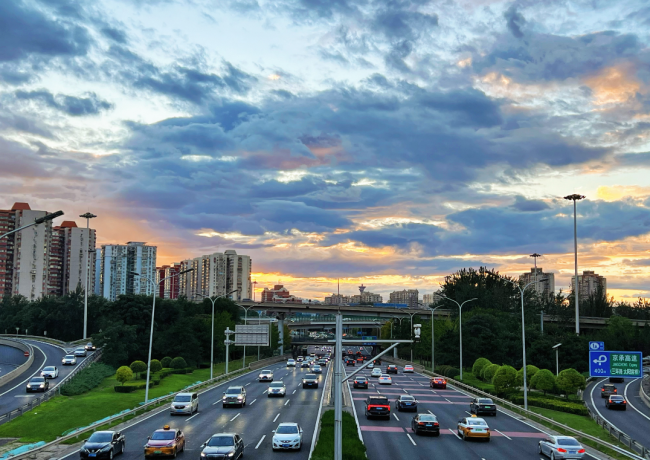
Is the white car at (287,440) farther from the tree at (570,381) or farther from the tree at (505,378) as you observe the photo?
the tree at (570,381)

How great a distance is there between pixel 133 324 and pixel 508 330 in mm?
65074

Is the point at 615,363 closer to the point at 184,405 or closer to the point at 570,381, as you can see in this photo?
the point at 570,381

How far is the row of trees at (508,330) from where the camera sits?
93812 mm

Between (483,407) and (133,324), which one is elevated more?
(133,324)

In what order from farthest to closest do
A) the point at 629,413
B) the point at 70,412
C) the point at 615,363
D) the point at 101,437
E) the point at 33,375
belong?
the point at 33,375 < the point at 629,413 < the point at 70,412 < the point at 615,363 < the point at 101,437

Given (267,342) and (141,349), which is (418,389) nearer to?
(267,342)

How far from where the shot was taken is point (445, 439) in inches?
1478

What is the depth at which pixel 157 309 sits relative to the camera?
10969 centimetres

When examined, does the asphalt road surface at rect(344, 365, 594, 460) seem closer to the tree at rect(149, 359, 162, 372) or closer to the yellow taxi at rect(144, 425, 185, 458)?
the yellow taxi at rect(144, 425, 185, 458)

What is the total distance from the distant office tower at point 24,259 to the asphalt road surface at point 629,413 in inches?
6494

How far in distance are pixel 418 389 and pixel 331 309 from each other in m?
82.9

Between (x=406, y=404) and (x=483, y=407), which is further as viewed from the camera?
(x=406, y=404)

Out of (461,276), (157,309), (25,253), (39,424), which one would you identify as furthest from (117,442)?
(25,253)

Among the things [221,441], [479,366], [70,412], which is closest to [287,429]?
[221,441]
